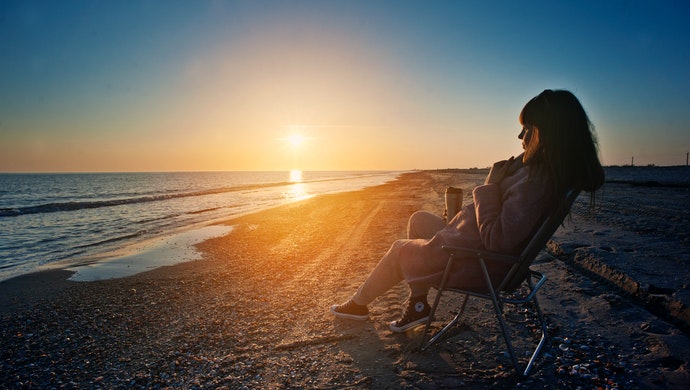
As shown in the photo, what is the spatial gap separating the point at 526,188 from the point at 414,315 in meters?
1.68

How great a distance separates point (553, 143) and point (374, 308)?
9.05 feet

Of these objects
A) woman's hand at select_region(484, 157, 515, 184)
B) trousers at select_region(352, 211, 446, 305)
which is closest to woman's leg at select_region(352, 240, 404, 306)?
trousers at select_region(352, 211, 446, 305)

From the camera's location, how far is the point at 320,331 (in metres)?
3.69

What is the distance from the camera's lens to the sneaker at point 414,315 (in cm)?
340

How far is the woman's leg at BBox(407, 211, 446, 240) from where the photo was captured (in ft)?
11.4

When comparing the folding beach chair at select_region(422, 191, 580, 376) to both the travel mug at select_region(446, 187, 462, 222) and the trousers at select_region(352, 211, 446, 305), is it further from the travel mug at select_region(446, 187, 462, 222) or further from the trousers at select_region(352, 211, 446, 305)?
the travel mug at select_region(446, 187, 462, 222)

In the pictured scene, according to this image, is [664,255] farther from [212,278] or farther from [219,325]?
[212,278]

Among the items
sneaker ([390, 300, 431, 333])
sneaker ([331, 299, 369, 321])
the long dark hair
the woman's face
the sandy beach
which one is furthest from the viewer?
sneaker ([331, 299, 369, 321])

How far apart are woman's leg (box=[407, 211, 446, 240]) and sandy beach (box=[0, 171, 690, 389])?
1023 mm

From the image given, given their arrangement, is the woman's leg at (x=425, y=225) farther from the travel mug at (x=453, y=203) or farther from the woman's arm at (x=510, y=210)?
the woman's arm at (x=510, y=210)

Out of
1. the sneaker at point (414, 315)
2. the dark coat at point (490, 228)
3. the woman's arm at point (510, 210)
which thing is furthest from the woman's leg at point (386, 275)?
the woman's arm at point (510, 210)

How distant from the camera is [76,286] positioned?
5.85m

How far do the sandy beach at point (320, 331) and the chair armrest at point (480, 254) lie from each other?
38.1 inches

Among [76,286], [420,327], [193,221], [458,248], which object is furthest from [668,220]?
[193,221]
